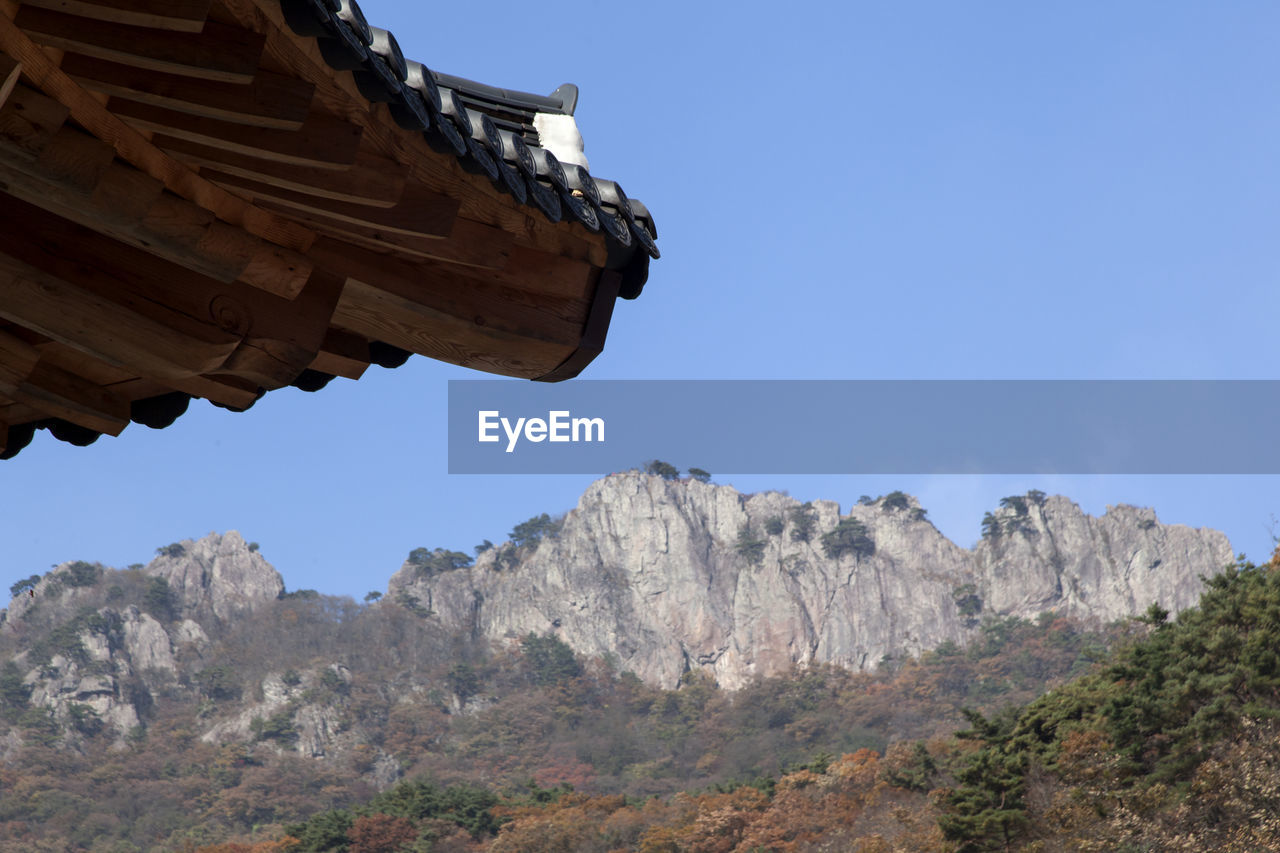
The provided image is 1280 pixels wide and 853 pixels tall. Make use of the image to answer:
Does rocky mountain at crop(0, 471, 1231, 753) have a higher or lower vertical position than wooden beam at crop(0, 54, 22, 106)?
higher

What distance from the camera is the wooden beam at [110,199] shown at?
112 centimetres

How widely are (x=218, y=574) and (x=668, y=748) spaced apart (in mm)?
22557

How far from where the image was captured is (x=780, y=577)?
56969 millimetres

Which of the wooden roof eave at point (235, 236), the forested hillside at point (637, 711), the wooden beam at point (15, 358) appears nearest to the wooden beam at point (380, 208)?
the wooden roof eave at point (235, 236)

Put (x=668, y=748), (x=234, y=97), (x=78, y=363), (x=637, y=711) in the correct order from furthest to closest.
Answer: (x=637, y=711)
(x=668, y=748)
(x=78, y=363)
(x=234, y=97)

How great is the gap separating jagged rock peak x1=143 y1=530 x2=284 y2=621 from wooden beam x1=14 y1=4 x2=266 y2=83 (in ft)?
174

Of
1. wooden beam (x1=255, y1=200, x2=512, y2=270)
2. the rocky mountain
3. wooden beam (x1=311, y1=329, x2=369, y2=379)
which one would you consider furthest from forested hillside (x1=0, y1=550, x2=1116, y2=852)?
wooden beam (x1=255, y1=200, x2=512, y2=270)

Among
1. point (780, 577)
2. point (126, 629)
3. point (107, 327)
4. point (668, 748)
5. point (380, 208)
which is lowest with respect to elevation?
point (107, 327)

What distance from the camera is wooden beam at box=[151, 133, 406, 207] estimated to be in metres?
1.27

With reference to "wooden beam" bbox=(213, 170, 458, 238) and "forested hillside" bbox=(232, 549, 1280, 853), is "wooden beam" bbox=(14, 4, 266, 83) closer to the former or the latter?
"wooden beam" bbox=(213, 170, 458, 238)

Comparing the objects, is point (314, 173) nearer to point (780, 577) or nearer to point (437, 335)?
point (437, 335)

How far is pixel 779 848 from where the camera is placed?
19797 mm

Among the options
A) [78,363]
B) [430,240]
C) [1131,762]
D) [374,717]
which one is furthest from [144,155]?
[374,717]

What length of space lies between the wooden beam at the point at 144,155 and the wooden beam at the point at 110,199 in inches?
0.4
